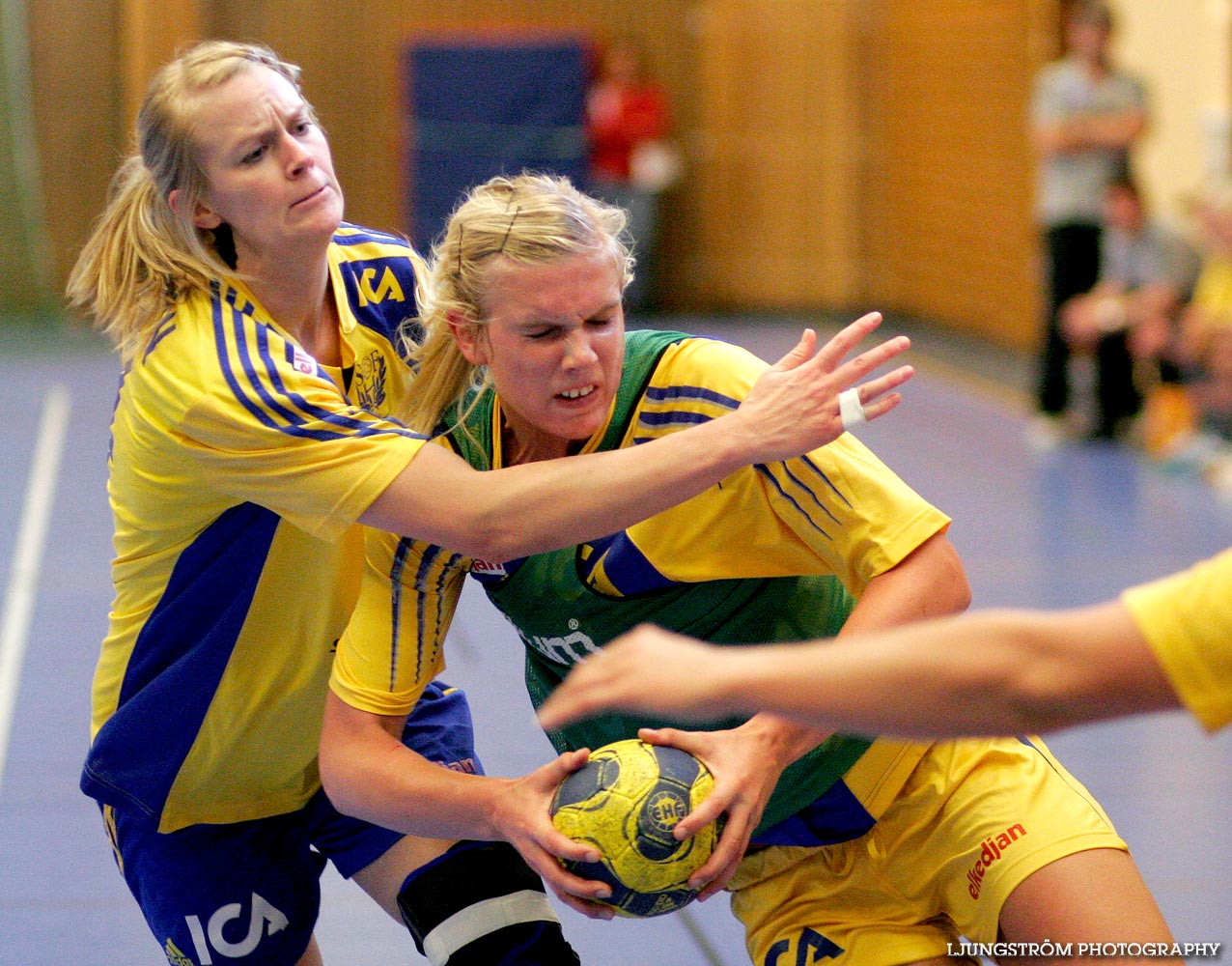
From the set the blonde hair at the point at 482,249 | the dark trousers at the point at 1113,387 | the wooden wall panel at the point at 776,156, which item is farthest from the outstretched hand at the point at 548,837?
the wooden wall panel at the point at 776,156

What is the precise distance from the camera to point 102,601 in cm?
636

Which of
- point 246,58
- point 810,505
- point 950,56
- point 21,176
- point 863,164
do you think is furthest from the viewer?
point 863,164

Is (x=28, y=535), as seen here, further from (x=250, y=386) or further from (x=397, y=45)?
(x=397, y=45)

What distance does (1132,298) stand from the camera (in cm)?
841

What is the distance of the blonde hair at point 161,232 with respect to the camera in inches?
101

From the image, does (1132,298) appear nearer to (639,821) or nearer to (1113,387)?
(1113,387)

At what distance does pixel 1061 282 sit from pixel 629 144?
5575 millimetres

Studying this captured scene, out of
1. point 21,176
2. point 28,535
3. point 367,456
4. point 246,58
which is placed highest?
point 246,58

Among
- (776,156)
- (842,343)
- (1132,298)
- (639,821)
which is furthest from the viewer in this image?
(776,156)

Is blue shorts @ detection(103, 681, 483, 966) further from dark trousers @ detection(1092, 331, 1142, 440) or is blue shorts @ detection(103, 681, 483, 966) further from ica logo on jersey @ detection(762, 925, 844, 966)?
dark trousers @ detection(1092, 331, 1142, 440)

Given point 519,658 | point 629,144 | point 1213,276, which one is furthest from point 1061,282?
point 629,144

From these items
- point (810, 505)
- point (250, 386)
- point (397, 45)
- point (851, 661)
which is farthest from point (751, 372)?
point (397, 45)

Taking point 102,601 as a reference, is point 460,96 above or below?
above

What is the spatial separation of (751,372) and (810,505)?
0.23 meters
